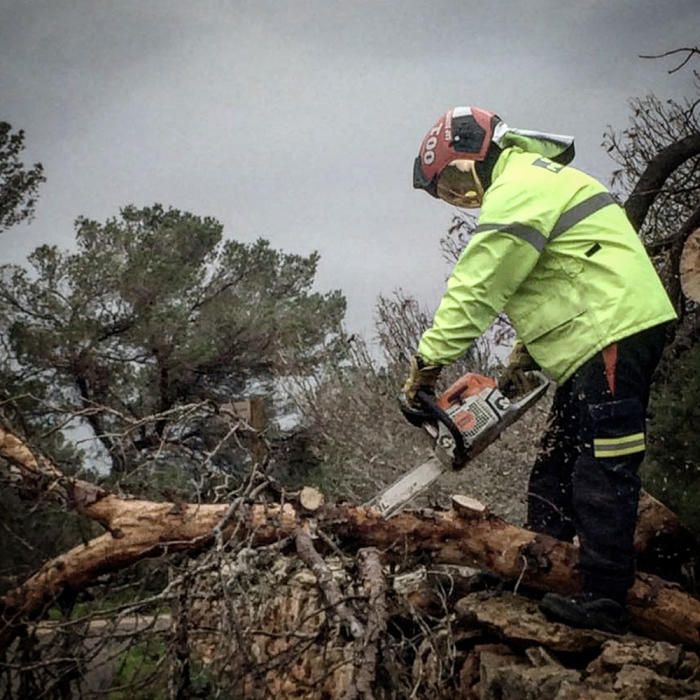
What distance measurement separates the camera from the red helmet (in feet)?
10.2

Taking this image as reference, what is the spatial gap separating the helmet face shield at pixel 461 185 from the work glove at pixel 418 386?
2.56ft

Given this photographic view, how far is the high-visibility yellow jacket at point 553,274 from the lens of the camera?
9.05 ft

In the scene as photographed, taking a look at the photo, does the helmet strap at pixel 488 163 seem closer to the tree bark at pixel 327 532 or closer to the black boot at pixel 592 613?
the tree bark at pixel 327 532

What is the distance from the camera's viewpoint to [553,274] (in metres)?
2.90

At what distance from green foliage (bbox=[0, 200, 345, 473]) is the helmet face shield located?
19.8 feet

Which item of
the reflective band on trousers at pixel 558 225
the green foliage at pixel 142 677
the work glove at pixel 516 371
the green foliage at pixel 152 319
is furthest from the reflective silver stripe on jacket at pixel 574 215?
the green foliage at pixel 152 319

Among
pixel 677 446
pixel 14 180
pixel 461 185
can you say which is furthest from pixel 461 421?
pixel 14 180

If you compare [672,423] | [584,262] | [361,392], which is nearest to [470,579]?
[584,262]

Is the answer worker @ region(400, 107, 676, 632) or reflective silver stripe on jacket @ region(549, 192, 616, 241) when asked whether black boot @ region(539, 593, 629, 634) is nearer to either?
worker @ region(400, 107, 676, 632)

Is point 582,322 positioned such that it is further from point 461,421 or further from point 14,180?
point 14,180

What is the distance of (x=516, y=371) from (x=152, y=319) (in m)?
7.83

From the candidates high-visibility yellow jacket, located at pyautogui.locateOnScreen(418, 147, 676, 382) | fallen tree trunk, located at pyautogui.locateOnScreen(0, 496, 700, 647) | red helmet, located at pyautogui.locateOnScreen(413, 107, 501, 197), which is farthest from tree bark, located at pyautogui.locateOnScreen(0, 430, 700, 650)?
red helmet, located at pyautogui.locateOnScreen(413, 107, 501, 197)

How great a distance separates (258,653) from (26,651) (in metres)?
1.97

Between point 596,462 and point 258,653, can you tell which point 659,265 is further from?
point 258,653
